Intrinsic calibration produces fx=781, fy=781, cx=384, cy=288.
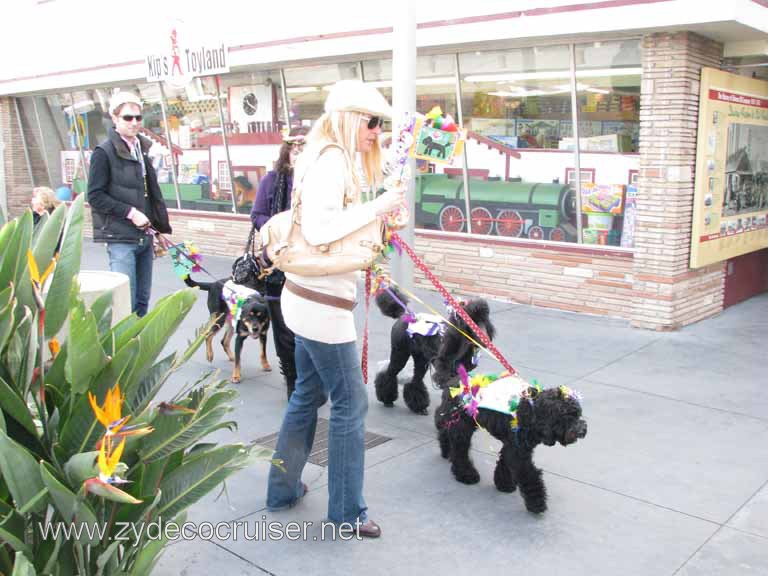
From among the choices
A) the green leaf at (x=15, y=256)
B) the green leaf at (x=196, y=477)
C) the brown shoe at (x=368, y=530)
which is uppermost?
the green leaf at (x=15, y=256)

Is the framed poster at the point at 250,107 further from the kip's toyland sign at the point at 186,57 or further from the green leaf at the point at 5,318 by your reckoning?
the green leaf at the point at 5,318

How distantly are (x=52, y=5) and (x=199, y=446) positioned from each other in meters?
14.7

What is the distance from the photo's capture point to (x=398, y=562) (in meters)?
3.38

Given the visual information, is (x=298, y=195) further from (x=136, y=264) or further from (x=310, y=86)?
(x=310, y=86)

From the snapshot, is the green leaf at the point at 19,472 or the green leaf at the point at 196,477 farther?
the green leaf at the point at 196,477

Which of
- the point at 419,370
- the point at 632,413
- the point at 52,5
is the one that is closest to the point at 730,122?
the point at 632,413

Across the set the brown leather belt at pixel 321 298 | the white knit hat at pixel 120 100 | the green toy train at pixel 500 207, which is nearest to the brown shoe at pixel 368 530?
the brown leather belt at pixel 321 298

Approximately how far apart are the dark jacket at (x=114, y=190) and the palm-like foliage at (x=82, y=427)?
278cm

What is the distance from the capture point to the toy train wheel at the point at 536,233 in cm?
888

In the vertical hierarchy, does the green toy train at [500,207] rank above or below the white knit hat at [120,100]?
below

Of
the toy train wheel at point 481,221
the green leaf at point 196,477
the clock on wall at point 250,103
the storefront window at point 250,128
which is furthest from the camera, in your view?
the clock on wall at point 250,103

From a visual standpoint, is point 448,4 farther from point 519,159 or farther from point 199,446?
point 199,446

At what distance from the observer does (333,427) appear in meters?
3.47

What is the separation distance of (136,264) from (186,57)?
690 centimetres
